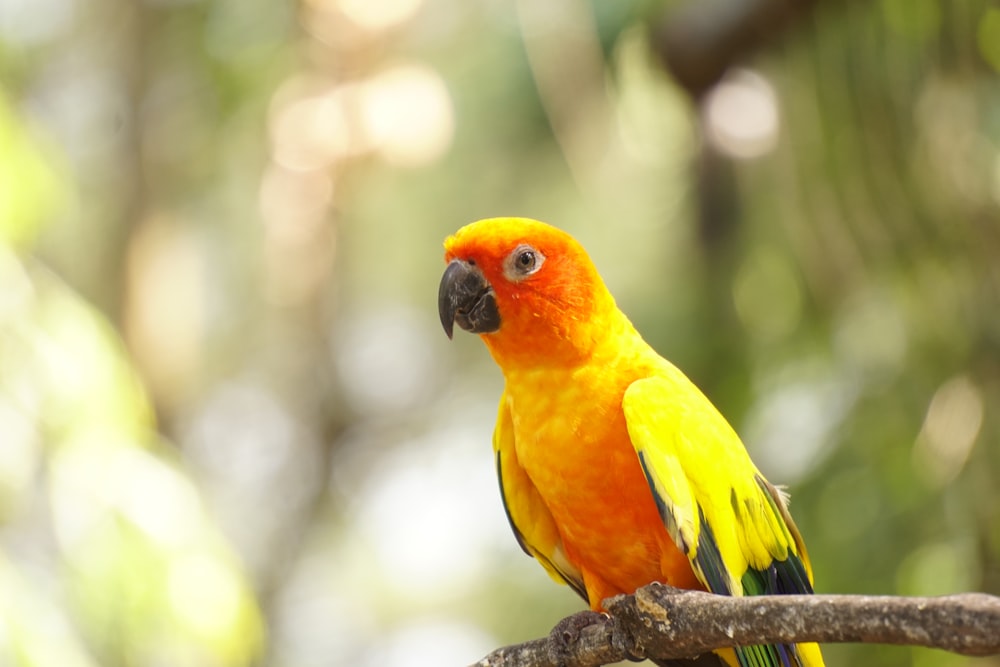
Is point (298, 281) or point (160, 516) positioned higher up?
point (298, 281)

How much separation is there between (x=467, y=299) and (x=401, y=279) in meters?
7.07

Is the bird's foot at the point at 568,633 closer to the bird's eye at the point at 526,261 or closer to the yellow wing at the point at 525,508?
the yellow wing at the point at 525,508

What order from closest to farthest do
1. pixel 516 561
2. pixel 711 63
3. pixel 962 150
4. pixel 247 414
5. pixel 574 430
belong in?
pixel 574 430 → pixel 962 150 → pixel 711 63 → pixel 516 561 → pixel 247 414

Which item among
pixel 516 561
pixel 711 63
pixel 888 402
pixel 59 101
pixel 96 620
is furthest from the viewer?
pixel 59 101

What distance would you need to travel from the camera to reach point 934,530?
427 centimetres

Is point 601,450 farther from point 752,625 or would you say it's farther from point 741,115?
point 741,115

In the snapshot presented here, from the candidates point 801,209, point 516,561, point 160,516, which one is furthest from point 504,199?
point 160,516

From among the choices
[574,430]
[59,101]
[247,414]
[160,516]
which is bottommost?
[574,430]

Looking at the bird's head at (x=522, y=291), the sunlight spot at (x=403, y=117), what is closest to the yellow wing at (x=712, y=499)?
the bird's head at (x=522, y=291)

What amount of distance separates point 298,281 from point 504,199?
1.83 metres

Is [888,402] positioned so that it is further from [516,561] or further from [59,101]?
[59,101]

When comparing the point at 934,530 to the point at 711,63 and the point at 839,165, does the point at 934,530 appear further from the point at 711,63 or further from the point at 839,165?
the point at 711,63

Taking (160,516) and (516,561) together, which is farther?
(516,561)

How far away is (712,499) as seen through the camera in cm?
222
